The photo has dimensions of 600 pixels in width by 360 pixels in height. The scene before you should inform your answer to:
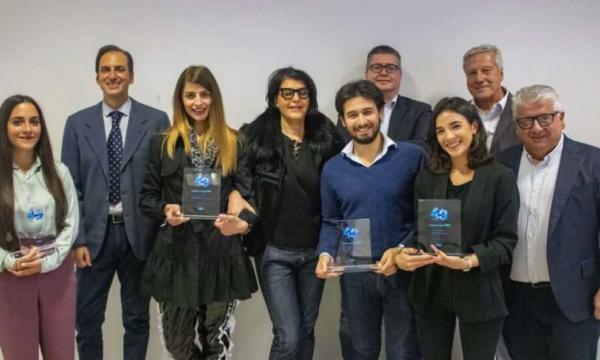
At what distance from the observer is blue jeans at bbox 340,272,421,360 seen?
232 cm

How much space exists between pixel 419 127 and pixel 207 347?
5.48 feet

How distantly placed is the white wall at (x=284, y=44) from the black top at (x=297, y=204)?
3.52ft

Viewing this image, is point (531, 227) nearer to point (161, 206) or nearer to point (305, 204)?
point (305, 204)

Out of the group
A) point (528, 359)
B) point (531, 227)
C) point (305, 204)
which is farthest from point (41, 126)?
point (528, 359)

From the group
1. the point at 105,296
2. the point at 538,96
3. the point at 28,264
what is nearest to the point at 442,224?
the point at 538,96

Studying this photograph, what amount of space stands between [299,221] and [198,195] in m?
0.50

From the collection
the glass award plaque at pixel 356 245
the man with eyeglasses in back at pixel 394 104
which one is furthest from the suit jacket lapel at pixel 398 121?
the glass award plaque at pixel 356 245

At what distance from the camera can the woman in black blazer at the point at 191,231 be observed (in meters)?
2.42

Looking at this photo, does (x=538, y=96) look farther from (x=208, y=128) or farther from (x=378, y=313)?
(x=208, y=128)

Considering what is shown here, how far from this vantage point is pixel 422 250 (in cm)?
215

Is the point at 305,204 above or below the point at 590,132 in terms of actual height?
below

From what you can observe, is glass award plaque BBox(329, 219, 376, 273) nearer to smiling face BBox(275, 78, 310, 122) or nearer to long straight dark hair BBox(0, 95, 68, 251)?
smiling face BBox(275, 78, 310, 122)

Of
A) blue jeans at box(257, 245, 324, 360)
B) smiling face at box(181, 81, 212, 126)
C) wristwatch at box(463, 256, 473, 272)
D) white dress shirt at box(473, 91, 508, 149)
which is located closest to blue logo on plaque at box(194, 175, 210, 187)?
smiling face at box(181, 81, 212, 126)

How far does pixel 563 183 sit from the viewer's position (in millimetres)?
2219
